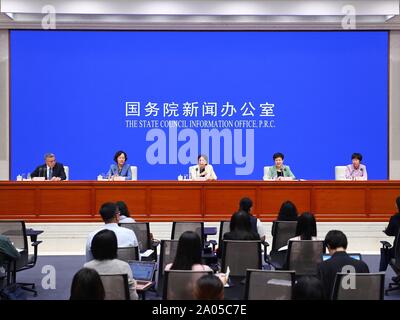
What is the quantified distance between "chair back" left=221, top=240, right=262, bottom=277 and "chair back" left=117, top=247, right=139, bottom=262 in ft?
2.52

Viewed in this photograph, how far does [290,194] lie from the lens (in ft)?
26.6

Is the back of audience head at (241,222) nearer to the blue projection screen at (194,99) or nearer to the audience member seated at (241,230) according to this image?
the audience member seated at (241,230)

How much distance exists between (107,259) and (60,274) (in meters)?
3.19

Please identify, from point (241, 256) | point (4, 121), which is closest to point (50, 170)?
point (4, 121)

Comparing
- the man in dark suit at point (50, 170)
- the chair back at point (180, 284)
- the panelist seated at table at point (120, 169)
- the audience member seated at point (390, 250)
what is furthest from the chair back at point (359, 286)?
the man in dark suit at point (50, 170)

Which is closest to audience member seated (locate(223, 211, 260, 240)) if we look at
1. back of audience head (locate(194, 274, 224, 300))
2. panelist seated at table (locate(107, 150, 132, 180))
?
back of audience head (locate(194, 274, 224, 300))

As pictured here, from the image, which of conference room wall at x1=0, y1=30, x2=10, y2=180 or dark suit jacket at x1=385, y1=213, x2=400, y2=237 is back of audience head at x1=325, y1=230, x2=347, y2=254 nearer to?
dark suit jacket at x1=385, y1=213, x2=400, y2=237

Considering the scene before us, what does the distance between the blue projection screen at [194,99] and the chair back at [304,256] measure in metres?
6.08

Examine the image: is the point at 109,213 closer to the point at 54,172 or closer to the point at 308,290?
the point at 308,290

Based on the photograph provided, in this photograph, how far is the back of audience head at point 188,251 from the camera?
147 inches

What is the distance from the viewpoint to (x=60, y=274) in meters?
6.61

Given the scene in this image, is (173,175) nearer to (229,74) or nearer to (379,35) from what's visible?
(229,74)

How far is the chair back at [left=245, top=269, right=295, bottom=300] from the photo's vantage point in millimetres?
Answer: 3430
